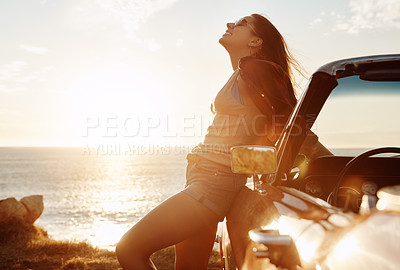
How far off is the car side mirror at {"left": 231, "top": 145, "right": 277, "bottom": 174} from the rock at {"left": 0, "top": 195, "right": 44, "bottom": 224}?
14.7 m

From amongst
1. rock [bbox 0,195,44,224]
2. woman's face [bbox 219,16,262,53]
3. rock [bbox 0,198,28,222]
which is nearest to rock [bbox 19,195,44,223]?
rock [bbox 0,195,44,224]

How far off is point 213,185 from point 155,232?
0.43 meters

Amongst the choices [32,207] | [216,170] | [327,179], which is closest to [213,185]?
[216,170]

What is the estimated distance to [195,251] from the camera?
254 cm

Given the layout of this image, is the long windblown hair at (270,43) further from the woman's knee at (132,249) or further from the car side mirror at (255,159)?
the woman's knee at (132,249)

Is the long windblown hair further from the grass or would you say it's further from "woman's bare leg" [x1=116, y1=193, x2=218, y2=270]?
the grass

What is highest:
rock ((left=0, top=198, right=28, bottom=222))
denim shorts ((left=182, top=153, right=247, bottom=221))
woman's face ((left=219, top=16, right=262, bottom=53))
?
woman's face ((left=219, top=16, right=262, bottom=53))

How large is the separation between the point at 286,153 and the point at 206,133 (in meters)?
0.64

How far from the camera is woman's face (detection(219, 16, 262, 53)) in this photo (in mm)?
2662

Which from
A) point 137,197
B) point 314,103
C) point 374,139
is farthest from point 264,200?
point 137,197

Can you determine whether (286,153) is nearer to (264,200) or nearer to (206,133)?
(264,200)

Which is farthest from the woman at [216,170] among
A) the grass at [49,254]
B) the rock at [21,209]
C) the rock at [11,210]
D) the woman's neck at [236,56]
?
the rock at [11,210]

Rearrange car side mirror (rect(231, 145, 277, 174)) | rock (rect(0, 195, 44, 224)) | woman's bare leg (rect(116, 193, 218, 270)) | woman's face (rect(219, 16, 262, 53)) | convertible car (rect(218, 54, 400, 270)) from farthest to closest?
rock (rect(0, 195, 44, 224)), woman's face (rect(219, 16, 262, 53)), woman's bare leg (rect(116, 193, 218, 270)), car side mirror (rect(231, 145, 277, 174)), convertible car (rect(218, 54, 400, 270))

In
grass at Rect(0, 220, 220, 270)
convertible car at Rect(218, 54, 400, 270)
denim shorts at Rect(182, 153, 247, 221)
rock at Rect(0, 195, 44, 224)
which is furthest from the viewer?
rock at Rect(0, 195, 44, 224)
